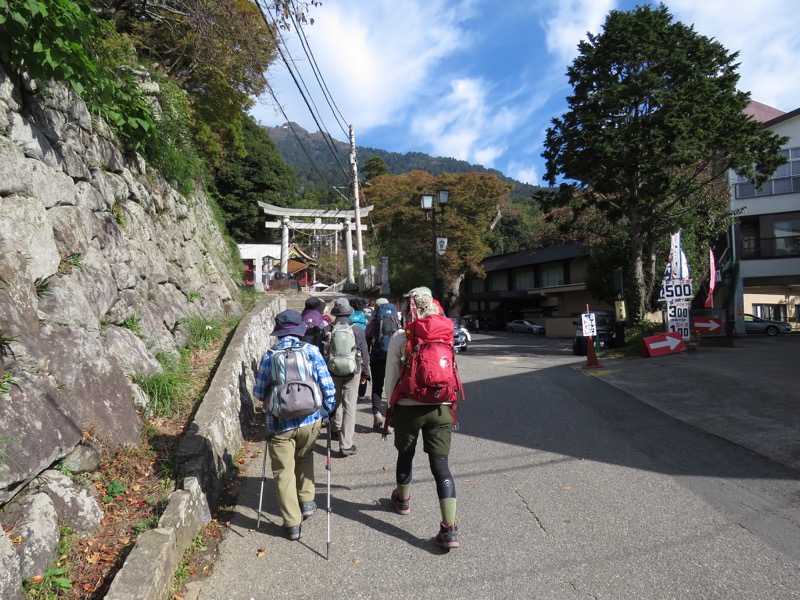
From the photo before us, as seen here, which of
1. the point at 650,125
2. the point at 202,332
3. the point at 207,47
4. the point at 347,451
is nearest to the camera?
the point at 347,451

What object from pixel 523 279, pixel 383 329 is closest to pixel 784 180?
pixel 523 279

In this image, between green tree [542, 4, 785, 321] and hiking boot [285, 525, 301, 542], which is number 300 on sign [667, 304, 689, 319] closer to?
green tree [542, 4, 785, 321]

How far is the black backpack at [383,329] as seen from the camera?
7277 millimetres

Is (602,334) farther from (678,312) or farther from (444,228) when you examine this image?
(444,228)

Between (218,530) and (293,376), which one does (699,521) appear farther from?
(218,530)

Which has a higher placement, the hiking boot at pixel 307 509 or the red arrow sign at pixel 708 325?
the red arrow sign at pixel 708 325

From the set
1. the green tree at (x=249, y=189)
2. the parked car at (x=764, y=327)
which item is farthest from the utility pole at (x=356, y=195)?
the parked car at (x=764, y=327)

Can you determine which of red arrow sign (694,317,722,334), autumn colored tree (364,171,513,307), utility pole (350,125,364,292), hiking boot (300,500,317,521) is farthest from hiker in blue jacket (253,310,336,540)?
autumn colored tree (364,171,513,307)

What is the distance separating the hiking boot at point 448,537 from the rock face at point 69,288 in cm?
243

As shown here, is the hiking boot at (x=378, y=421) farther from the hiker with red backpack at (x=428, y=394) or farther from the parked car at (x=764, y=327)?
the parked car at (x=764, y=327)

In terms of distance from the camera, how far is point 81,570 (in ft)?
11.0

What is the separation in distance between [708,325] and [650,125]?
23.4 feet

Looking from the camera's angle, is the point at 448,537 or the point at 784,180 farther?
the point at 784,180

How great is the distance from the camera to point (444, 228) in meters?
41.6
